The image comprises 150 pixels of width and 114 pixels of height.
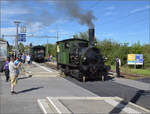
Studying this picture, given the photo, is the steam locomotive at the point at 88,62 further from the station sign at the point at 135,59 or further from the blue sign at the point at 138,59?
the blue sign at the point at 138,59

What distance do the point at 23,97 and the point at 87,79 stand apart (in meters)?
8.15

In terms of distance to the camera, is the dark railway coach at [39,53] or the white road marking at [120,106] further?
the dark railway coach at [39,53]

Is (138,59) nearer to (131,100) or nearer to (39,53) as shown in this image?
(131,100)


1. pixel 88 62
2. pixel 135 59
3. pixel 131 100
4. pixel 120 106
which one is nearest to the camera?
pixel 120 106

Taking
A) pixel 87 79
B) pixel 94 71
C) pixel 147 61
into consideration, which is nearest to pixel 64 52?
pixel 87 79

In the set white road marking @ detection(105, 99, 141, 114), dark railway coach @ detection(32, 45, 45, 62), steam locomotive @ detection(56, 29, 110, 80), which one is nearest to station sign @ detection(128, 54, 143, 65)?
steam locomotive @ detection(56, 29, 110, 80)

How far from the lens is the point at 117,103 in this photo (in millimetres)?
7965

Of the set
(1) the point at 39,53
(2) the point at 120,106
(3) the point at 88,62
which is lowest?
(2) the point at 120,106

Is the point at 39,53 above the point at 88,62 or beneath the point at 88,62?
above

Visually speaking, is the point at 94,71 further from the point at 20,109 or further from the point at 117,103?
the point at 20,109

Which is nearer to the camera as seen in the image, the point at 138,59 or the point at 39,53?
the point at 138,59

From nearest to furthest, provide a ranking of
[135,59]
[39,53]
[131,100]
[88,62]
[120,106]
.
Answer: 1. [120,106]
2. [131,100]
3. [88,62]
4. [135,59]
5. [39,53]

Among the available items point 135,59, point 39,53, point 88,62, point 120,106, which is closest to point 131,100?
point 120,106

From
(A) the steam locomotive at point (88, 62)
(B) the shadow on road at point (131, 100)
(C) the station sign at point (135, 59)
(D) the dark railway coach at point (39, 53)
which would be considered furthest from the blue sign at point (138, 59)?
(D) the dark railway coach at point (39, 53)
